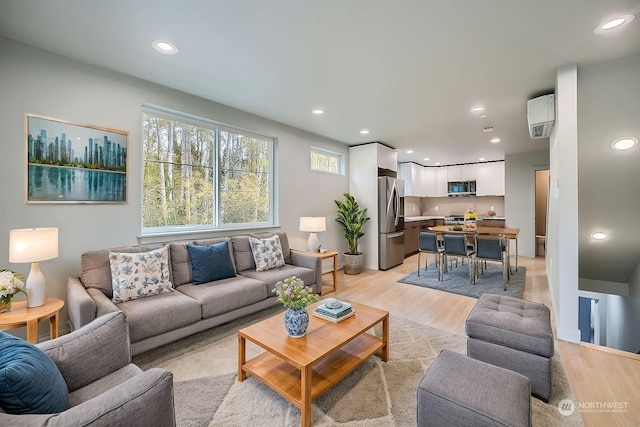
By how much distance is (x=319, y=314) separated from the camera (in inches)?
90.1

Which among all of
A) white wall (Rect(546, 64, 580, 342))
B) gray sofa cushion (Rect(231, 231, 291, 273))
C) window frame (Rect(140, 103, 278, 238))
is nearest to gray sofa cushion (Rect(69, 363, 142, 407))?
window frame (Rect(140, 103, 278, 238))

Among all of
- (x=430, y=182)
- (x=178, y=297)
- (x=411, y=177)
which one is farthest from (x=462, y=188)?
(x=178, y=297)

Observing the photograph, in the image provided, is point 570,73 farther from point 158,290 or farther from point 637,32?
point 158,290

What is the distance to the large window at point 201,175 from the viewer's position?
321cm

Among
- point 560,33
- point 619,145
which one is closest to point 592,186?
point 619,145

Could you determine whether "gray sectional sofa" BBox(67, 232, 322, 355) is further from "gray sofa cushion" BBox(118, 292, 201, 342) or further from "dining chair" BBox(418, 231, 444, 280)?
"dining chair" BBox(418, 231, 444, 280)

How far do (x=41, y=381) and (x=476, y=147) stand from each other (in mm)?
6919

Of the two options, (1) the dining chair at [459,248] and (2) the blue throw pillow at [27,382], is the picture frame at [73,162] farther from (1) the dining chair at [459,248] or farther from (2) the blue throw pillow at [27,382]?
(1) the dining chair at [459,248]

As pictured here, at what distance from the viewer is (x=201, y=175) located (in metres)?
3.61

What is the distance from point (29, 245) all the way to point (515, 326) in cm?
355

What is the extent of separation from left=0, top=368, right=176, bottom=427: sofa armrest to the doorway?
7974 millimetres

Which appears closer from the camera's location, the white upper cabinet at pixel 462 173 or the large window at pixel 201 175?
the large window at pixel 201 175

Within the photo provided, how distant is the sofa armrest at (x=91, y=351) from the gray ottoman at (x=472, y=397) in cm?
165

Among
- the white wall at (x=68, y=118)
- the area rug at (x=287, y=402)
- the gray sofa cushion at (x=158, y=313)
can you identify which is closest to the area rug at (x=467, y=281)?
the area rug at (x=287, y=402)
